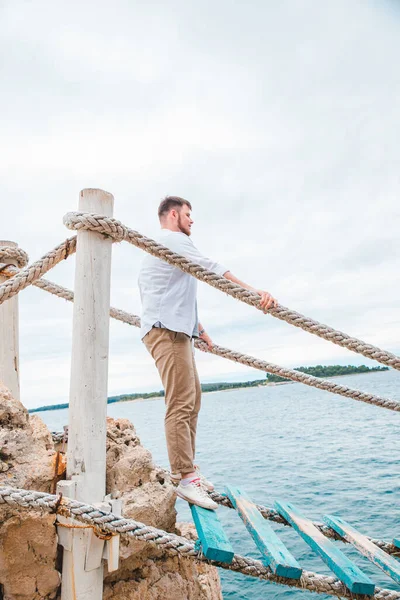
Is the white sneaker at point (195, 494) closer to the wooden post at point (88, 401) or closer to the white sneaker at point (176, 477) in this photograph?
the white sneaker at point (176, 477)

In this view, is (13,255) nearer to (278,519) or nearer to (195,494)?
(195,494)

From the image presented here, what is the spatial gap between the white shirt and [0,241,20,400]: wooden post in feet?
2.83

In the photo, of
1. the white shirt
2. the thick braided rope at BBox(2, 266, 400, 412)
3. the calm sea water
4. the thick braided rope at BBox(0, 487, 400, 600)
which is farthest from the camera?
the calm sea water

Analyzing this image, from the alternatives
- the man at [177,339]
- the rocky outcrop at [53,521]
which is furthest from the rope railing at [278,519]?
the rocky outcrop at [53,521]

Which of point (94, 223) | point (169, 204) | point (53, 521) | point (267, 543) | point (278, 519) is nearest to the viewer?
point (53, 521)

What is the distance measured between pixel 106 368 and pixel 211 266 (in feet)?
3.13

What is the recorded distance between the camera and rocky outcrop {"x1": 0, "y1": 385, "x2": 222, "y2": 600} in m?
2.02

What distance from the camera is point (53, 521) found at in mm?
2033

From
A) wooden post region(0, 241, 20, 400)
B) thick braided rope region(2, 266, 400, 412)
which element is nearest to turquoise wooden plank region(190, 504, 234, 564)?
thick braided rope region(2, 266, 400, 412)

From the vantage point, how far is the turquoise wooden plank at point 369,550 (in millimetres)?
2807

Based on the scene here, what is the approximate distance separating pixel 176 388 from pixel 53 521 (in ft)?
3.27

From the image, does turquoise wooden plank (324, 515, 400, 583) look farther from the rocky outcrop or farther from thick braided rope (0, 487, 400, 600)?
the rocky outcrop

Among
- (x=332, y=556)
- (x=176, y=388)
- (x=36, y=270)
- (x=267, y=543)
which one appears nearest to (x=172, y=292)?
(x=176, y=388)

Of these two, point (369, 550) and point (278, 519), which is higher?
point (278, 519)
